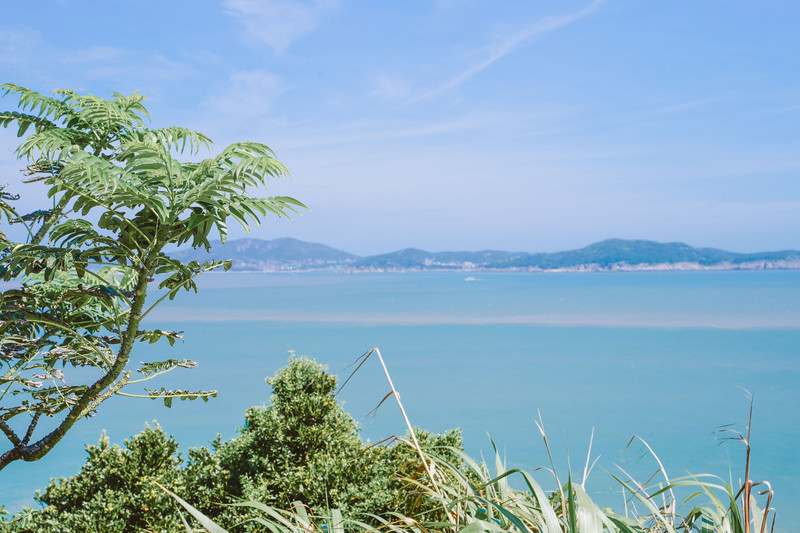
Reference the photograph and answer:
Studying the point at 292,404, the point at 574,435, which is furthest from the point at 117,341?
the point at 574,435

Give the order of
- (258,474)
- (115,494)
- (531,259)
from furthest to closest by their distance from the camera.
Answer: (531,259), (258,474), (115,494)

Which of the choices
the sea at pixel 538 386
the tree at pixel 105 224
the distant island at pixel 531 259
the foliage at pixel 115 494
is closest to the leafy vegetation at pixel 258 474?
the foliage at pixel 115 494

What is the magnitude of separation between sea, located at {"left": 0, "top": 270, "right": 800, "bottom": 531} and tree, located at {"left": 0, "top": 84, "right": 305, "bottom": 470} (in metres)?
3.01

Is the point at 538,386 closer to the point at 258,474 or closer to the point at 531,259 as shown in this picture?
the point at 258,474

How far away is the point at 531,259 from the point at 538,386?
153 m

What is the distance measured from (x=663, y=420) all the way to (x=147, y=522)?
73.3ft

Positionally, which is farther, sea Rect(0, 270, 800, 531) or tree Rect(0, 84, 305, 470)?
sea Rect(0, 270, 800, 531)

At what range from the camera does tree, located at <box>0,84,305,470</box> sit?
1834 mm

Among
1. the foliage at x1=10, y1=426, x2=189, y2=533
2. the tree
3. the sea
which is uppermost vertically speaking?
the tree

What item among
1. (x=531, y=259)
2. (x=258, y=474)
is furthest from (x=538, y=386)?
(x=531, y=259)

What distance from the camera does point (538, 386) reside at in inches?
1092

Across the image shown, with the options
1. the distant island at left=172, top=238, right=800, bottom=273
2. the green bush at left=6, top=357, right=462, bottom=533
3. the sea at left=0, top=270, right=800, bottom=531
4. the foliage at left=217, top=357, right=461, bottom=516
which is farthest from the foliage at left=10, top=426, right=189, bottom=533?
the distant island at left=172, top=238, right=800, bottom=273

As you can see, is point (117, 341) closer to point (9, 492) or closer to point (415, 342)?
point (9, 492)

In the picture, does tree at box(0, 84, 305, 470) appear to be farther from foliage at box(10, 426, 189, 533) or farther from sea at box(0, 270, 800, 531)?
sea at box(0, 270, 800, 531)
